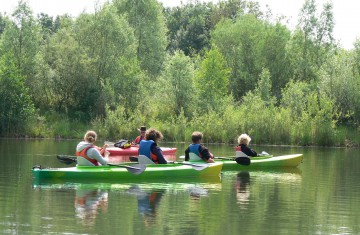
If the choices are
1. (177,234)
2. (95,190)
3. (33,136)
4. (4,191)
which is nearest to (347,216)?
(177,234)

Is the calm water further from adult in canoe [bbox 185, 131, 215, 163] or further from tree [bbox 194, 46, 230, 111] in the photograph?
tree [bbox 194, 46, 230, 111]

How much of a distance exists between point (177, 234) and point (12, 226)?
3.05 m

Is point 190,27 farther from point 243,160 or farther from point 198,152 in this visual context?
point 198,152

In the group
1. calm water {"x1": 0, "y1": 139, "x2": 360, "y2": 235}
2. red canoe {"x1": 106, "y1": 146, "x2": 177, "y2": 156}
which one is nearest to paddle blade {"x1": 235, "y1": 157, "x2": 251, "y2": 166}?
calm water {"x1": 0, "y1": 139, "x2": 360, "y2": 235}

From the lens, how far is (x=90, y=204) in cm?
1658

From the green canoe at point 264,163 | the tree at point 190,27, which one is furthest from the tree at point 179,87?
the tree at point 190,27

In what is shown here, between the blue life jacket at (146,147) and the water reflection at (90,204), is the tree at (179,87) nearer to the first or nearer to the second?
the blue life jacket at (146,147)

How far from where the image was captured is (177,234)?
13.1 metres

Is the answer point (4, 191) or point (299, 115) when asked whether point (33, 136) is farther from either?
point (4, 191)

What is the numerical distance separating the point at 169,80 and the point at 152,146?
31.0 meters

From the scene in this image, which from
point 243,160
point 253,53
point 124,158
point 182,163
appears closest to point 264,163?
point 243,160

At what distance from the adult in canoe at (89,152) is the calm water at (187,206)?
0.94m

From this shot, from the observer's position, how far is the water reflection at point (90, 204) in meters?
14.8

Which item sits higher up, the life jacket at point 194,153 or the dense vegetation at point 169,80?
the dense vegetation at point 169,80
